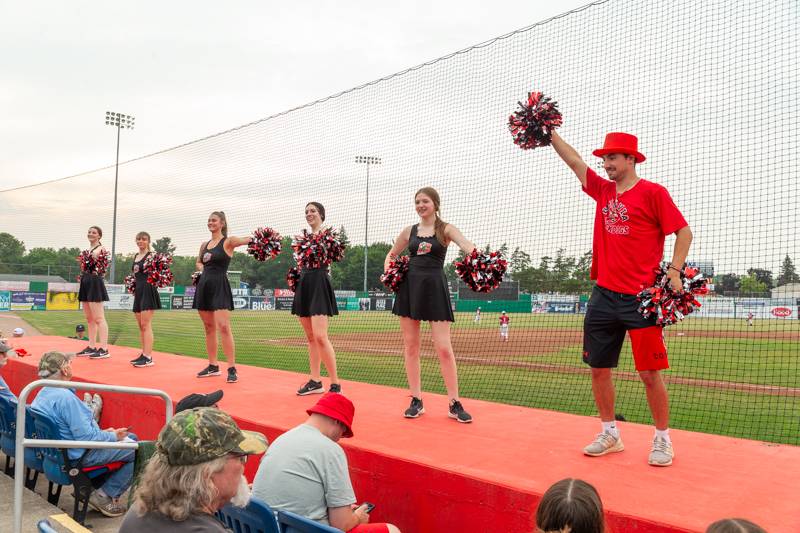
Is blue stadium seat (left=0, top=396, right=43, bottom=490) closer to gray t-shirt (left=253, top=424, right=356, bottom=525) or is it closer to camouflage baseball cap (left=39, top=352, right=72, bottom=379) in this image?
camouflage baseball cap (left=39, top=352, right=72, bottom=379)

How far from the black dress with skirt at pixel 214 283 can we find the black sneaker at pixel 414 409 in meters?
2.76

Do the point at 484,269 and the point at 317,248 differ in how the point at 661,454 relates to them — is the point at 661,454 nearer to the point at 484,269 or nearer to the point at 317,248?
the point at 484,269

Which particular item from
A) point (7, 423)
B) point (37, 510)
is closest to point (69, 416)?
point (37, 510)

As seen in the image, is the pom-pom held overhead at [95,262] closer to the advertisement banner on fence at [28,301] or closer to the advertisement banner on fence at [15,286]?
the advertisement banner on fence at [28,301]

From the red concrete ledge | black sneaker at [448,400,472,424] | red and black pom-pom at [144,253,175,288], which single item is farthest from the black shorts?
red and black pom-pom at [144,253,175,288]

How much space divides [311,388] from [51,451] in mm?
2147

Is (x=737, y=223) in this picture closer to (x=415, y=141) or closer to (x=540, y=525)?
(x=415, y=141)

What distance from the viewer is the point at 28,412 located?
4078 millimetres

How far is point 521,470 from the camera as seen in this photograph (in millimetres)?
3119

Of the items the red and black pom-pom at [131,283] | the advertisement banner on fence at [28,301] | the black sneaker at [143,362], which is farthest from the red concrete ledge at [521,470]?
the advertisement banner on fence at [28,301]

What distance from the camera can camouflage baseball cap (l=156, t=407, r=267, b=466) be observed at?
1.80 m

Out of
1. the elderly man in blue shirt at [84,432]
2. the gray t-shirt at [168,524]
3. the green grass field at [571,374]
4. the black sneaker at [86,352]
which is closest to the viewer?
the gray t-shirt at [168,524]

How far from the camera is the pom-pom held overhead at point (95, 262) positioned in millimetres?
8359

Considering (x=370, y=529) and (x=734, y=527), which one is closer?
(x=734, y=527)
